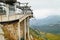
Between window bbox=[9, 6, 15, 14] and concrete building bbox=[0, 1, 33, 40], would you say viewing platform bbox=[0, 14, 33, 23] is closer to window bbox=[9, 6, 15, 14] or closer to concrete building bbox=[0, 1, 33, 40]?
concrete building bbox=[0, 1, 33, 40]

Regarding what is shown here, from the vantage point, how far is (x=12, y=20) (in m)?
26.0

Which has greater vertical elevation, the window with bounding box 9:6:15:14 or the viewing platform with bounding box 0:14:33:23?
the window with bounding box 9:6:15:14

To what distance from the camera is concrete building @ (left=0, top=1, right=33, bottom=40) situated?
24906mm

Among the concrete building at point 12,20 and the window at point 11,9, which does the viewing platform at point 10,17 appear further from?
the window at point 11,9

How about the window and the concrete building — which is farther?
the window

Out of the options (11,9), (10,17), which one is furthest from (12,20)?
(11,9)

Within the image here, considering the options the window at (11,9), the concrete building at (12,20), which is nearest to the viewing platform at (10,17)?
the concrete building at (12,20)

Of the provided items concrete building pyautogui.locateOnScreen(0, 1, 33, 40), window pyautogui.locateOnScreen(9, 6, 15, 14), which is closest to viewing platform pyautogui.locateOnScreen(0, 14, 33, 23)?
concrete building pyautogui.locateOnScreen(0, 1, 33, 40)

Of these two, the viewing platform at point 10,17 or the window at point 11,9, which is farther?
the window at point 11,9

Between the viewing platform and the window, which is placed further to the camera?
the window

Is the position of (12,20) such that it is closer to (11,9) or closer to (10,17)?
(10,17)

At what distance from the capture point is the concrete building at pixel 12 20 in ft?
81.7

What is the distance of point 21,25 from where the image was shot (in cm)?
2980

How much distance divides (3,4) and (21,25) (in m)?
4.16
